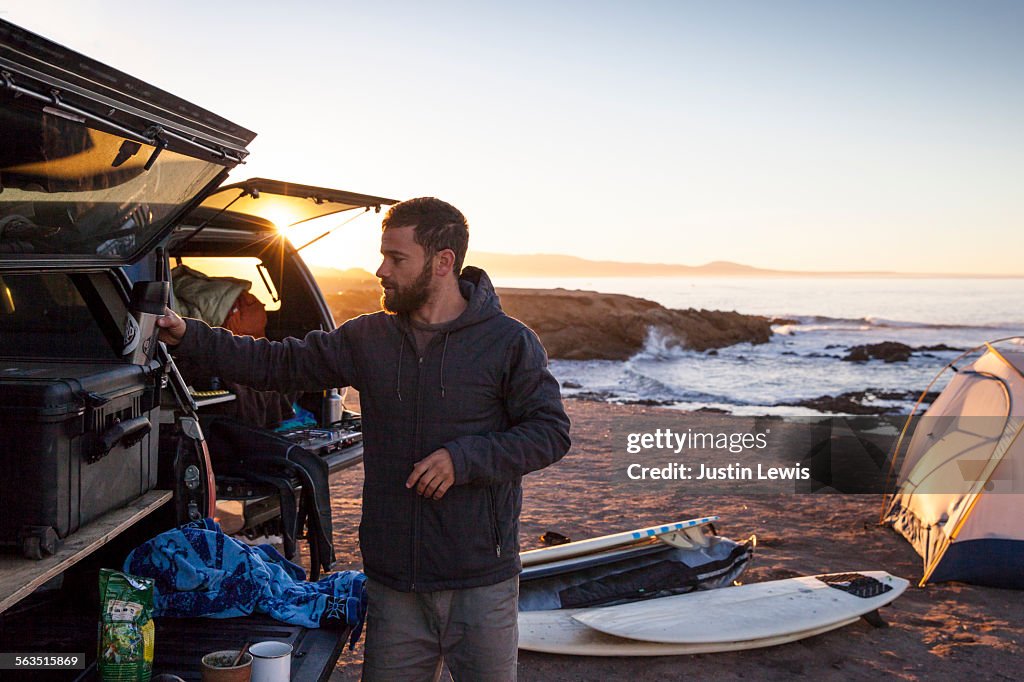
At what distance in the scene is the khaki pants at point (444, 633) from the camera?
262cm

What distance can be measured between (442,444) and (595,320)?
1110 inches

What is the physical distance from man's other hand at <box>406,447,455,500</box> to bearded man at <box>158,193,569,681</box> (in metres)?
0.08

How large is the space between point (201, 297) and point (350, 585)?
11.0 ft

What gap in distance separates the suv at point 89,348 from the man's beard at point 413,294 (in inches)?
27.8

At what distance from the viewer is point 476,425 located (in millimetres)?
2662

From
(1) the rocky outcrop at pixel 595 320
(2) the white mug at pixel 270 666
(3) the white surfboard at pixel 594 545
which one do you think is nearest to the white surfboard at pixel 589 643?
(3) the white surfboard at pixel 594 545

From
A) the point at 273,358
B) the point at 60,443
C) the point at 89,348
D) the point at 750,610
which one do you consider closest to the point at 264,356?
the point at 273,358

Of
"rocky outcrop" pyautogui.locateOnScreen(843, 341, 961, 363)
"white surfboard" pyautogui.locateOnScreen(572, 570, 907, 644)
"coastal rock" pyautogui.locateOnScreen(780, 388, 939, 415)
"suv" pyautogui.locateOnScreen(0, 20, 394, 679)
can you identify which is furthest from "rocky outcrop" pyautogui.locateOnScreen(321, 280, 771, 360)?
"suv" pyautogui.locateOnScreen(0, 20, 394, 679)

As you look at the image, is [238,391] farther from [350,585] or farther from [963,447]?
[963,447]

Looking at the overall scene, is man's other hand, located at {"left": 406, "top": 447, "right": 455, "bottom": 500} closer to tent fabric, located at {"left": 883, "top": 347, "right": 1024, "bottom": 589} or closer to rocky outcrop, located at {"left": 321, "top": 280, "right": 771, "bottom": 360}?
tent fabric, located at {"left": 883, "top": 347, "right": 1024, "bottom": 589}

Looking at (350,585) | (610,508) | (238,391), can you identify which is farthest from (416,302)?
(610,508)

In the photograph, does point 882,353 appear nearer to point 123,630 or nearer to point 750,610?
point 750,610

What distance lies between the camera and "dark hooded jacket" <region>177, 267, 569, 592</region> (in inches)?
102

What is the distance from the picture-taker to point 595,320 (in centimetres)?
3064
